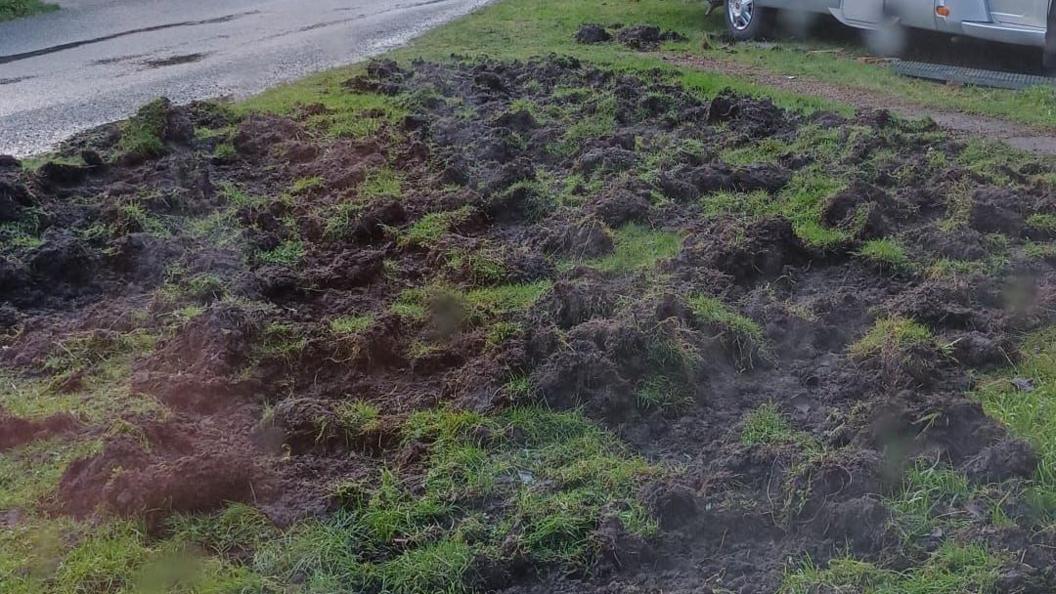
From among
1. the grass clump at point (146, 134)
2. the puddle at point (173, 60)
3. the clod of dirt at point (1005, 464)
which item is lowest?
the clod of dirt at point (1005, 464)

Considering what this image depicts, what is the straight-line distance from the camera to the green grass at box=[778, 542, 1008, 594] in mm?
3154

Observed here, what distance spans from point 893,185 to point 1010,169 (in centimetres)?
82

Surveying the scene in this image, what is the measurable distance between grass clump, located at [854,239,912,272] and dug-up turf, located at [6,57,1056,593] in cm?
2

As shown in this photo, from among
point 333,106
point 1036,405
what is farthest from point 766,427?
point 333,106

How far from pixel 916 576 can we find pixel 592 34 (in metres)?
9.94

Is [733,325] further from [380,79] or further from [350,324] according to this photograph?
[380,79]

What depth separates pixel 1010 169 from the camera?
267 inches

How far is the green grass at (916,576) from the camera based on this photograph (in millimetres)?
3154

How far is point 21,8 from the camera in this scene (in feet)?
49.8

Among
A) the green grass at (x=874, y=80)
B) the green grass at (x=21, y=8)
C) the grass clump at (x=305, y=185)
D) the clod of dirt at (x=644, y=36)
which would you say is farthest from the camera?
the green grass at (x=21, y=8)

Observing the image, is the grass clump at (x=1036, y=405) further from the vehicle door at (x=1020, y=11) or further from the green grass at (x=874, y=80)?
the vehicle door at (x=1020, y=11)

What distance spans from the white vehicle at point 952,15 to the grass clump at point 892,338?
5978mm

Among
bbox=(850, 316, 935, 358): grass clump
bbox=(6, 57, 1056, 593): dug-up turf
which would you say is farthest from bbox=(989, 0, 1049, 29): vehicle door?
bbox=(850, 316, 935, 358): grass clump

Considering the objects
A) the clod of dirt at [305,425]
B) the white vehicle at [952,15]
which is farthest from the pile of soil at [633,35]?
the clod of dirt at [305,425]
